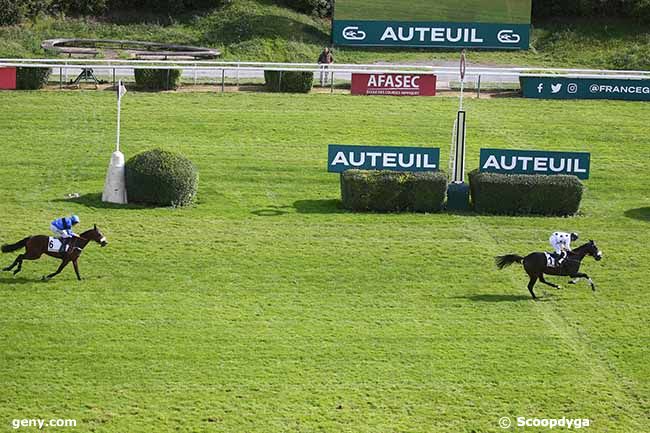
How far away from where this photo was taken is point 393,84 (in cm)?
3781

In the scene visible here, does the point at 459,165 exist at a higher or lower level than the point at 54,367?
higher

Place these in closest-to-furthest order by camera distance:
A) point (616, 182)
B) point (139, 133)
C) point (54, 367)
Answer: point (54, 367) < point (616, 182) < point (139, 133)

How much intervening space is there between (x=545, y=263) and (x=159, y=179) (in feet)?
31.8

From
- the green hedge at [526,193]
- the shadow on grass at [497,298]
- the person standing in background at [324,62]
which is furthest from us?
the person standing in background at [324,62]

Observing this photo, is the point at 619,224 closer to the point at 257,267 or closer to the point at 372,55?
the point at 257,267

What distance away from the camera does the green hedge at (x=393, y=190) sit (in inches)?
1089

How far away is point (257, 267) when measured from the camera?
23.6 m

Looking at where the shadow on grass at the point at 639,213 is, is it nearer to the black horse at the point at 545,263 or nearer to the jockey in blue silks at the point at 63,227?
the black horse at the point at 545,263

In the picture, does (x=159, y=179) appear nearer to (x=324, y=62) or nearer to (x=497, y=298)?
(x=497, y=298)

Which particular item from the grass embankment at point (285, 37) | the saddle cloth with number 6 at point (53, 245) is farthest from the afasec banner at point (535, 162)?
the grass embankment at point (285, 37)

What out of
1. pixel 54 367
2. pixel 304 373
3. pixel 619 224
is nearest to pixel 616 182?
pixel 619 224

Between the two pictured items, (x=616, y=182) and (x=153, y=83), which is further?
(x=153, y=83)

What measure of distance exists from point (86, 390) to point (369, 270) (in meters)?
7.64

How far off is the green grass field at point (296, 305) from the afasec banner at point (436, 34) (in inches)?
113
